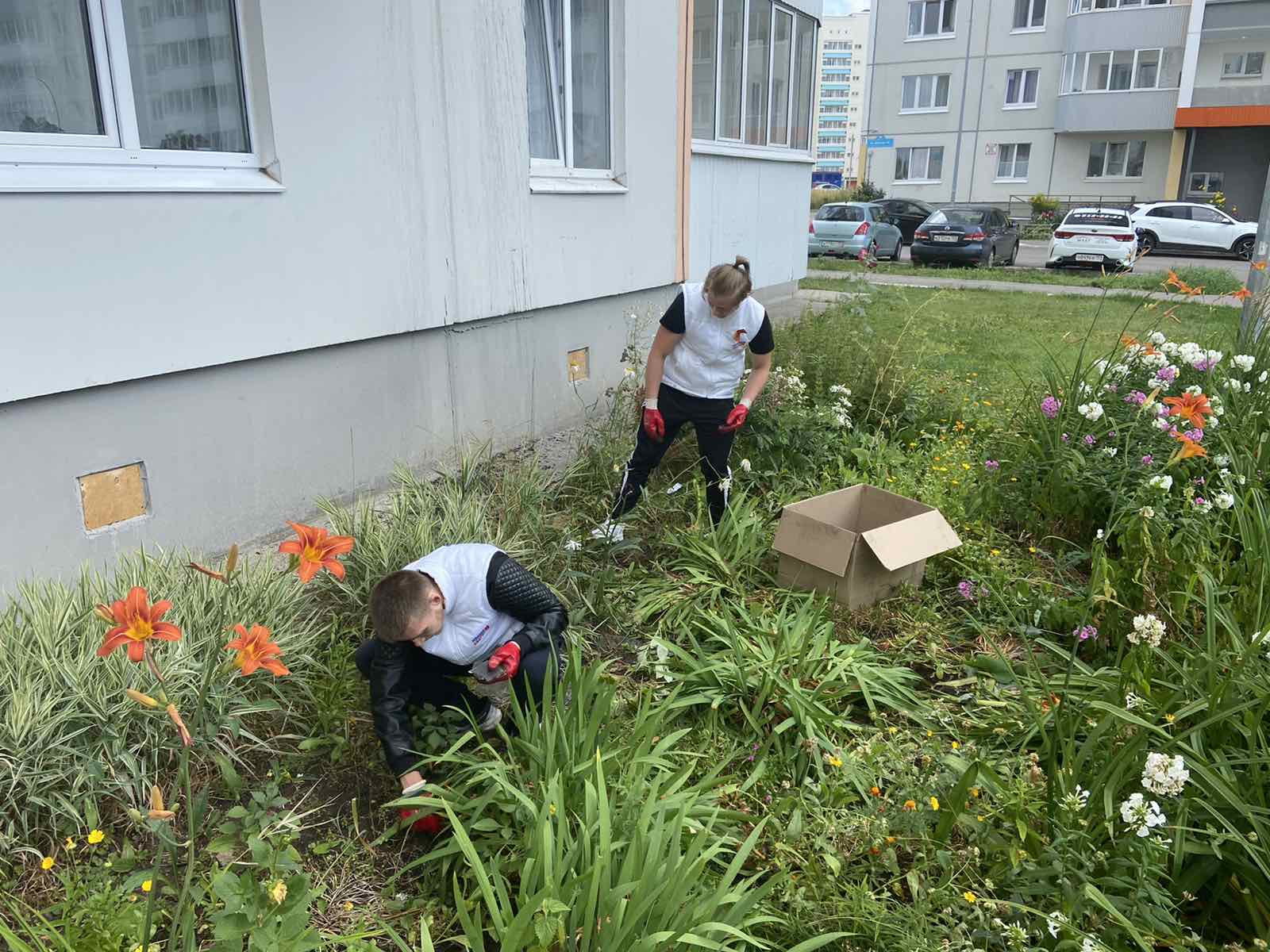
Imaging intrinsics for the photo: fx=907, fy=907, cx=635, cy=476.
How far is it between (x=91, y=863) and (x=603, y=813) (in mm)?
1362

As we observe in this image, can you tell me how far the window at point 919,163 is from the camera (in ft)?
119

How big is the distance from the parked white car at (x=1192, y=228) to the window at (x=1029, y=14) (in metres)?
12.4

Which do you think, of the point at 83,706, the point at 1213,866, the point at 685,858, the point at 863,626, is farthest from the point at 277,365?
the point at 1213,866

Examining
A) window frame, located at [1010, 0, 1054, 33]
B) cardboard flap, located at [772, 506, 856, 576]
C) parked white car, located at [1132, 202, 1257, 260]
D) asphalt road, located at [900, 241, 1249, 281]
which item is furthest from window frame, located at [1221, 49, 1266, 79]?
cardboard flap, located at [772, 506, 856, 576]

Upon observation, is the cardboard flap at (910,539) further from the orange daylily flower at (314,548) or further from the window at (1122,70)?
the window at (1122,70)

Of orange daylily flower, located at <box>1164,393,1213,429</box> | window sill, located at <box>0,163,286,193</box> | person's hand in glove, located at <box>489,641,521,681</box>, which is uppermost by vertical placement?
window sill, located at <box>0,163,286,193</box>

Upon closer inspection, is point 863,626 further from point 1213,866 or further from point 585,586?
point 1213,866

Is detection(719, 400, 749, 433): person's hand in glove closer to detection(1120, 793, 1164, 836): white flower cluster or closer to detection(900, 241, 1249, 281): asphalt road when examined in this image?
detection(1120, 793, 1164, 836): white flower cluster

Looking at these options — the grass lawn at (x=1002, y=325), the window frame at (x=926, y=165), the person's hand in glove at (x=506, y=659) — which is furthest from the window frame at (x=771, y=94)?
the window frame at (x=926, y=165)

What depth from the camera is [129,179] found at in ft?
11.8

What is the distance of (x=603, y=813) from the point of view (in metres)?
2.10

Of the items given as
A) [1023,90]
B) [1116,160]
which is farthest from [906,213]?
[1116,160]

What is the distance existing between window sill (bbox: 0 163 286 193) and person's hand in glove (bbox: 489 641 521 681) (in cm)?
241

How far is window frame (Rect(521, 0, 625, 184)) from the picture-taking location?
240 inches
